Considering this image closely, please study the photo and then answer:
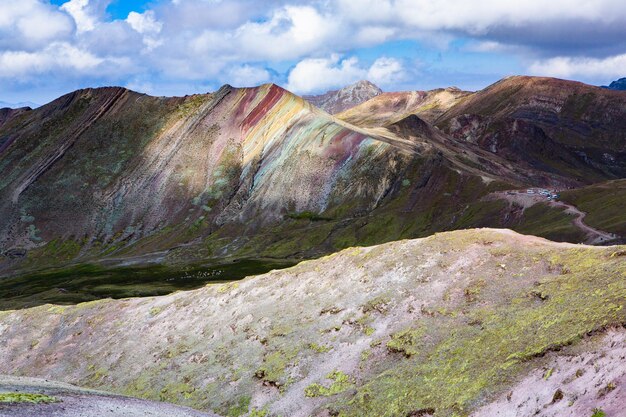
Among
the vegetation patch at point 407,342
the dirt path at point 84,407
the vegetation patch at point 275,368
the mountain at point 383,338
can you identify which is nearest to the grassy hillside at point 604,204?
the mountain at point 383,338

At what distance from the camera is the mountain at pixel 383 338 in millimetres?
29297

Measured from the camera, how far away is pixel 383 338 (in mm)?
40719

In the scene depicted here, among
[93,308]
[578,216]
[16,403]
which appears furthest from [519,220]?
[16,403]

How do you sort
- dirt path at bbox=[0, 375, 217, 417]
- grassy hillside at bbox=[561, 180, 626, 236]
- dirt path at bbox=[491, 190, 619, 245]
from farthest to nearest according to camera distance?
grassy hillside at bbox=[561, 180, 626, 236]
dirt path at bbox=[491, 190, 619, 245]
dirt path at bbox=[0, 375, 217, 417]

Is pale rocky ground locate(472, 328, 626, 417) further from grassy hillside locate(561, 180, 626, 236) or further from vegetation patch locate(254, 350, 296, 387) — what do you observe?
grassy hillside locate(561, 180, 626, 236)

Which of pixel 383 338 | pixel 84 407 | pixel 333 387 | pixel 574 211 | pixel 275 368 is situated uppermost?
pixel 84 407

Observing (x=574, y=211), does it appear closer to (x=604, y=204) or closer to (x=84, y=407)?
(x=604, y=204)

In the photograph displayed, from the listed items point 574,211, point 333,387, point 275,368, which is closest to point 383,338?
point 333,387

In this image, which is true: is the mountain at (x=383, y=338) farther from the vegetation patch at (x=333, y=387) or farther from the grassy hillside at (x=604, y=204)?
the grassy hillside at (x=604, y=204)

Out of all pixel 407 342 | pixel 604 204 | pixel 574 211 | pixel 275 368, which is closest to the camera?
pixel 407 342

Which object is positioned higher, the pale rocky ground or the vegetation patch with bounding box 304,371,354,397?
the pale rocky ground

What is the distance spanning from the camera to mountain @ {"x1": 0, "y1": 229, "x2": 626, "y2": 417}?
2930 centimetres

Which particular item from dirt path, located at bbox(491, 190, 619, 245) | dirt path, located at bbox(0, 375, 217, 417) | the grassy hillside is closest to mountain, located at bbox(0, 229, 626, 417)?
dirt path, located at bbox(0, 375, 217, 417)

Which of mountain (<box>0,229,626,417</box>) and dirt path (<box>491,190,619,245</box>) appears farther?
dirt path (<box>491,190,619,245</box>)
